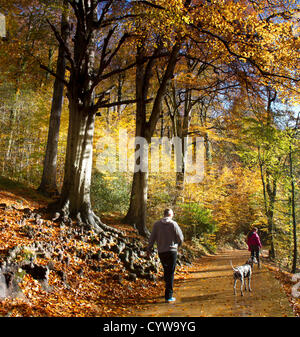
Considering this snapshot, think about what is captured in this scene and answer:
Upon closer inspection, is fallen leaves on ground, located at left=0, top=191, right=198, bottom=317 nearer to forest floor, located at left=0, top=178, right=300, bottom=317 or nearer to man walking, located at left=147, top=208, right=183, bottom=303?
forest floor, located at left=0, top=178, right=300, bottom=317

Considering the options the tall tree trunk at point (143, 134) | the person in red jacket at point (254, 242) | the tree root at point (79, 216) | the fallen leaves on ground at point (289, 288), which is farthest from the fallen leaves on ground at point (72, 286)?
the person in red jacket at point (254, 242)

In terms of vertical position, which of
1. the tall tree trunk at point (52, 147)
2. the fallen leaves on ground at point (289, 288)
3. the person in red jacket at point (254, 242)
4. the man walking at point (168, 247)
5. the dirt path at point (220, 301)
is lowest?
the fallen leaves on ground at point (289, 288)

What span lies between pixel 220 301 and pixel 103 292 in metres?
2.41

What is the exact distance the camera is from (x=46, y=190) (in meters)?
11.4

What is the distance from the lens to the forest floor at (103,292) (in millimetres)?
4324

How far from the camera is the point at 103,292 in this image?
Result: 5418 mm

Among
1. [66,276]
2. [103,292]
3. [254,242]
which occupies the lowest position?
[103,292]

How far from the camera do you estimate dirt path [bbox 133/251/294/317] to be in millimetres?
4664

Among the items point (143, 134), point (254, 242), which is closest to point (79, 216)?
point (143, 134)

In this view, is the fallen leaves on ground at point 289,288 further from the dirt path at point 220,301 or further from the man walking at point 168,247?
the man walking at point 168,247

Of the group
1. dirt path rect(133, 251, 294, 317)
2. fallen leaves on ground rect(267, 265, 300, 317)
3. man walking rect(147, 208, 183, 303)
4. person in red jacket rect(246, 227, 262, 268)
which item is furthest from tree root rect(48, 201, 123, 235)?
person in red jacket rect(246, 227, 262, 268)

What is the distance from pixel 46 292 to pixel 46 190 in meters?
7.42

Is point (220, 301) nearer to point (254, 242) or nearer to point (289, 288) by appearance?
point (289, 288)
